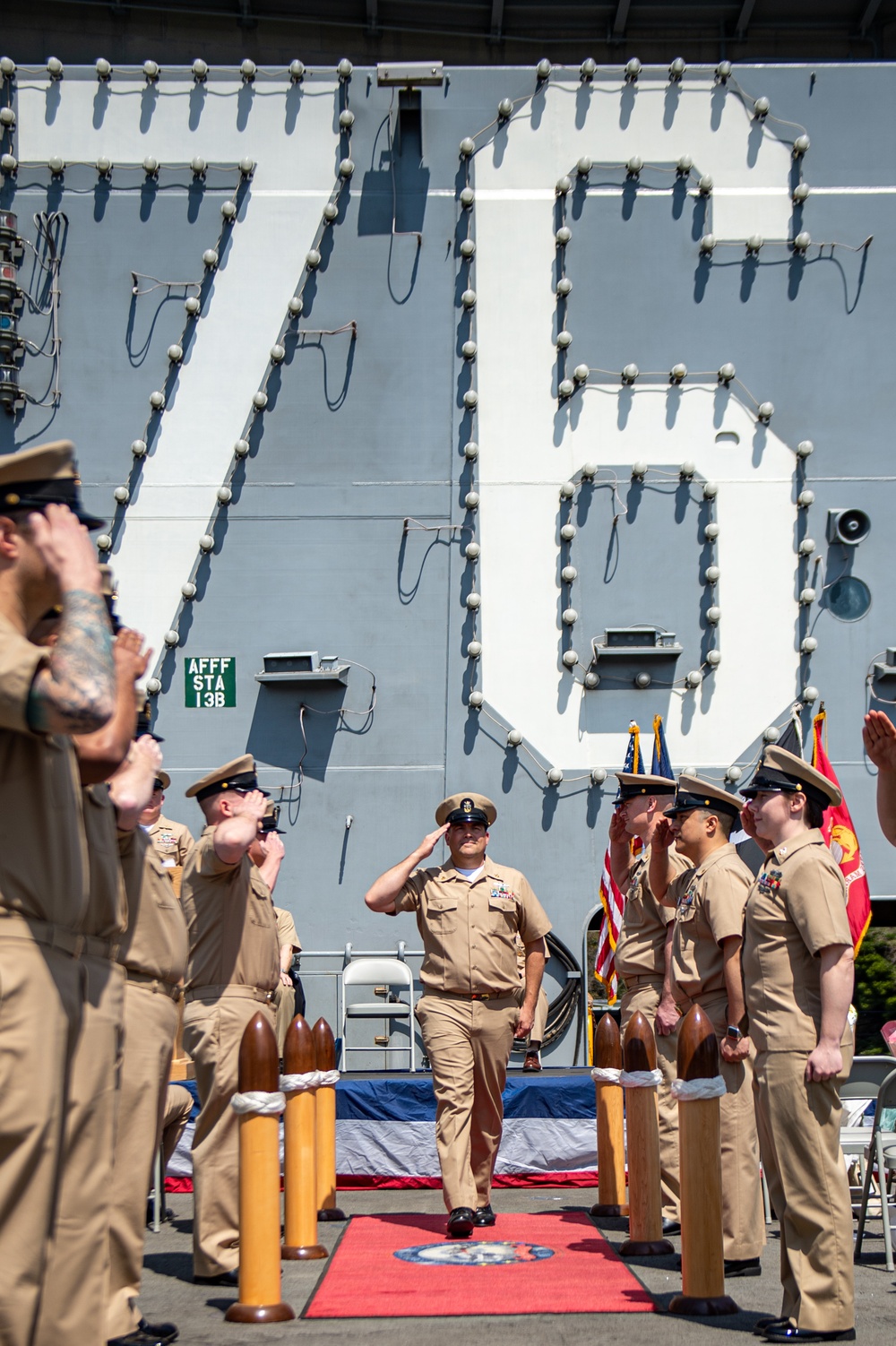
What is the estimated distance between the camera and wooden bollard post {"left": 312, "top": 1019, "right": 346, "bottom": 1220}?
20.3 ft

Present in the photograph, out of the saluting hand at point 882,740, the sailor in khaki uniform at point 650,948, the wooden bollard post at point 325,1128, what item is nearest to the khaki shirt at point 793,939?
the saluting hand at point 882,740

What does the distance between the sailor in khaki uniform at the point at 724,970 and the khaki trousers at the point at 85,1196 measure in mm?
3196

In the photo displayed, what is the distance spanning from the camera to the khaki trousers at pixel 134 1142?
13.2 ft

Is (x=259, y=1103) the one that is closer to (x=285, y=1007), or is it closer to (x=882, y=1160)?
(x=882, y=1160)

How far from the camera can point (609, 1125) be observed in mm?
6664

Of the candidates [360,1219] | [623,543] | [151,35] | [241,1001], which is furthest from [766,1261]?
[151,35]

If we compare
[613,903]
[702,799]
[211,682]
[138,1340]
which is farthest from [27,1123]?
[211,682]

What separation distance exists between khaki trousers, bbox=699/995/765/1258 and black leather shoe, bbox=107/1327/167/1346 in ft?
7.39

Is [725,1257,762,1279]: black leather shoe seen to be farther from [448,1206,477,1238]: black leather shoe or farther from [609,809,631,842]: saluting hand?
[609,809,631,842]: saluting hand

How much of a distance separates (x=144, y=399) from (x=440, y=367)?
215 centimetres

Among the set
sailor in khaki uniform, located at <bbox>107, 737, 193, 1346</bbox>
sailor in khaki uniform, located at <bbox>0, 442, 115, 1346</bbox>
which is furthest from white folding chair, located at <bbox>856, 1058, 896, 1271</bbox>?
sailor in khaki uniform, located at <bbox>0, 442, 115, 1346</bbox>

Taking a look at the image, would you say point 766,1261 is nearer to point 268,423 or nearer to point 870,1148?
point 870,1148

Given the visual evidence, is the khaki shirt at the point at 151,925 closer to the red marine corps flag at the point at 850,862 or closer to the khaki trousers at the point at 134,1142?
the khaki trousers at the point at 134,1142

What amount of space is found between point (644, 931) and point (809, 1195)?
8.12 feet
